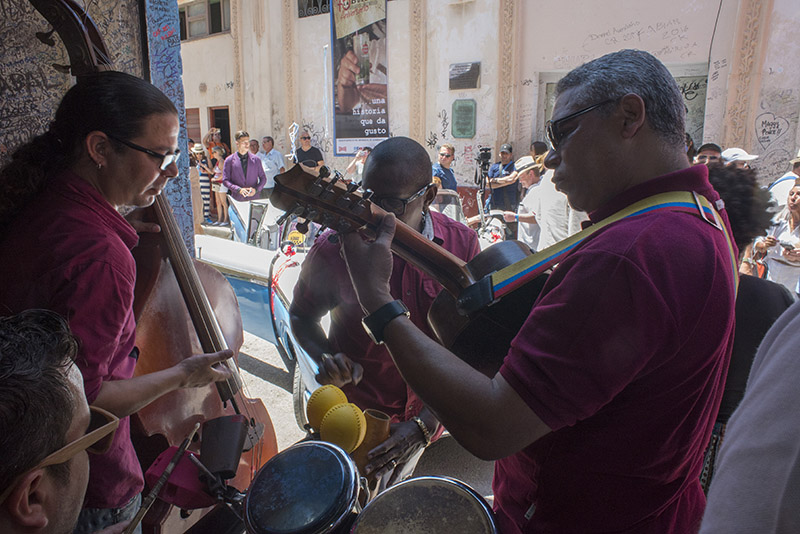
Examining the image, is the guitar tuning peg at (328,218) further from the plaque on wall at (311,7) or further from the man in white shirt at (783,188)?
the plaque on wall at (311,7)

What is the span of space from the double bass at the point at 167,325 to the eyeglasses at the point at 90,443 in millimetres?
788

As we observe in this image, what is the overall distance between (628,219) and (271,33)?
627 inches

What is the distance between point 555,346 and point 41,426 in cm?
92

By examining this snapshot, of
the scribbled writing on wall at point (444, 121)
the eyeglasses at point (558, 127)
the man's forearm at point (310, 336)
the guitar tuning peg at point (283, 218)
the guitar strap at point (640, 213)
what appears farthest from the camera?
the scribbled writing on wall at point (444, 121)

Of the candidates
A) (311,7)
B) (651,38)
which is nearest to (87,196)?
(651,38)

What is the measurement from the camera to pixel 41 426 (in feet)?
2.91

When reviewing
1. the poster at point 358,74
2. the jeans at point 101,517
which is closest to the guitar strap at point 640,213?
the jeans at point 101,517

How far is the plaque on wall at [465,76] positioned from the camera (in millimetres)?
11570

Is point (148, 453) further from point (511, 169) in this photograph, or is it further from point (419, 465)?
point (511, 169)

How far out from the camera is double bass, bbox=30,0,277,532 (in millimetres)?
1825

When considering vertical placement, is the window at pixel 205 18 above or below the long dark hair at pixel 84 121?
above

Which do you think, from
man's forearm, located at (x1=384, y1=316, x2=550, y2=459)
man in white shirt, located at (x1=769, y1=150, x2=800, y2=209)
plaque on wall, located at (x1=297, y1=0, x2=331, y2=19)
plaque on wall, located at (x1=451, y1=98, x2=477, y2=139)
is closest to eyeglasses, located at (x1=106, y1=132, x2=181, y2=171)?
man's forearm, located at (x1=384, y1=316, x2=550, y2=459)

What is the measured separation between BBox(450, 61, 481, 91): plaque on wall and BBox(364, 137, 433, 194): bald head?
33.7ft

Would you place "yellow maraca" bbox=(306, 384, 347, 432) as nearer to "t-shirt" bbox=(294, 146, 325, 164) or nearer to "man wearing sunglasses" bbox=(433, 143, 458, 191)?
"man wearing sunglasses" bbox=(433, 143, 458, 191)
